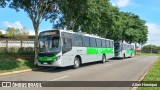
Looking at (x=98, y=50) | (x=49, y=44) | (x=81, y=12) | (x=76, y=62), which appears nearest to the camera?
(x=49, y=44)

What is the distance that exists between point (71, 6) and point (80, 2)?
1312 mm

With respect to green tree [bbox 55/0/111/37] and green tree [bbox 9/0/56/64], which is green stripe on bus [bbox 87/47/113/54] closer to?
green tree [bbox 55/0/111/37]

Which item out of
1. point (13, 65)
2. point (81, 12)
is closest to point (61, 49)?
point (13, 65)

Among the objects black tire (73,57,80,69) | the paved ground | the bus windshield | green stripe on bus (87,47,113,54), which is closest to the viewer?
the paved ground

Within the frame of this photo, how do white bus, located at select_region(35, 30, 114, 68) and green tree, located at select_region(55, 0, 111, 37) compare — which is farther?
green tree, located at select_region(55, 0, 111, 37)

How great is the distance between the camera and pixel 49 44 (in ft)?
64.5

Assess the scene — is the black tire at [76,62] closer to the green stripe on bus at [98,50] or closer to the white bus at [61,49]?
the white bus at [61,49]

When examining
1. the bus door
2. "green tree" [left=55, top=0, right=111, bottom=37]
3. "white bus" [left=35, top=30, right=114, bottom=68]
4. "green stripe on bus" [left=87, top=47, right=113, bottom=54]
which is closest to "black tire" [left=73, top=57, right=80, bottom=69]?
"white bus" [left=35, top=30, right=114, bottom=68]

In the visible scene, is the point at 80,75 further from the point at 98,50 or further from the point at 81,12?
the point at 81,12

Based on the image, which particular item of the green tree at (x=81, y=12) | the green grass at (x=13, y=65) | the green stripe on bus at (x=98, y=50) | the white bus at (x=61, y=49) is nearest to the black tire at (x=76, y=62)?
the white bus at (x=61, y=49)

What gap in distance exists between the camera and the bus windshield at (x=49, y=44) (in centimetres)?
1945

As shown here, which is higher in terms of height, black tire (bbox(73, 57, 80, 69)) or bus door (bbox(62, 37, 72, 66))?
bus door (bbox(62, 37, 72, 66))

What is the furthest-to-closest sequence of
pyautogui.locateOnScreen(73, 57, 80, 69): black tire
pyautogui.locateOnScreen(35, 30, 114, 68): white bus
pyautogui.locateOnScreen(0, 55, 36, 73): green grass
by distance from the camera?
pyautogui.locateOnScreen(73, 57, 80, 69): black tire, pyautogui.locateOnScreen(35, 30, 114, 68): white bus, pyautogui.locateOnScreen(0, 55, 36, 73): green grass

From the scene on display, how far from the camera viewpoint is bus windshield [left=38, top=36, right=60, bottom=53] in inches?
766
